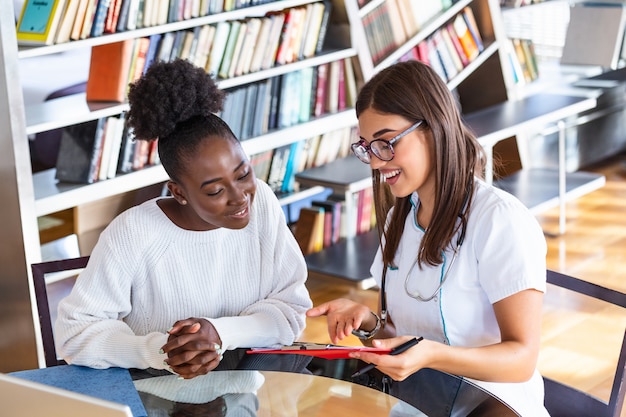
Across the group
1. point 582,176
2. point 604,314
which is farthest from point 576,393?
point 582,176

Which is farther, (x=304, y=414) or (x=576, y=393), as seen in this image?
(x=576, y=393)

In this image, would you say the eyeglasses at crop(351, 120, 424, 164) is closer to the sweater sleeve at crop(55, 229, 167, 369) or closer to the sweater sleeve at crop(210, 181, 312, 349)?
the sweater sleeve at crop(210, 181, 312, 349)

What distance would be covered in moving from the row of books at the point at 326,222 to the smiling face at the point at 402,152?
2.21m

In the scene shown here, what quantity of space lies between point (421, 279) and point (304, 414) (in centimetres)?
37

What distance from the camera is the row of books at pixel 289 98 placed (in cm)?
387

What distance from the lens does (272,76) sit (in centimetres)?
398

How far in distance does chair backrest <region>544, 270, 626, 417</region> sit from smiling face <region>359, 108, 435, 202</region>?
0.35m

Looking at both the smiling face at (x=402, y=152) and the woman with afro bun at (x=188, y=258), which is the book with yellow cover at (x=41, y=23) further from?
the smiling face at (x=402, y=152)

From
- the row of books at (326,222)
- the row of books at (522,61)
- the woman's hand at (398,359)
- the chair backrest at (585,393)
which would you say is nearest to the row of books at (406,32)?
the row of books at (522,61)

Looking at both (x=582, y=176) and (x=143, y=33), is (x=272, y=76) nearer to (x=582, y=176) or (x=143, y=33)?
(x=143, y=33)

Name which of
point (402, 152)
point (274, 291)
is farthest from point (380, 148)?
point (274, 291)

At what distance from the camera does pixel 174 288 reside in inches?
75.4

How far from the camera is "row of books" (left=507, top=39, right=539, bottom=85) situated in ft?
17.0

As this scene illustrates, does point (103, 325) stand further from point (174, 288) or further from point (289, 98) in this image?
point (289, 98)
